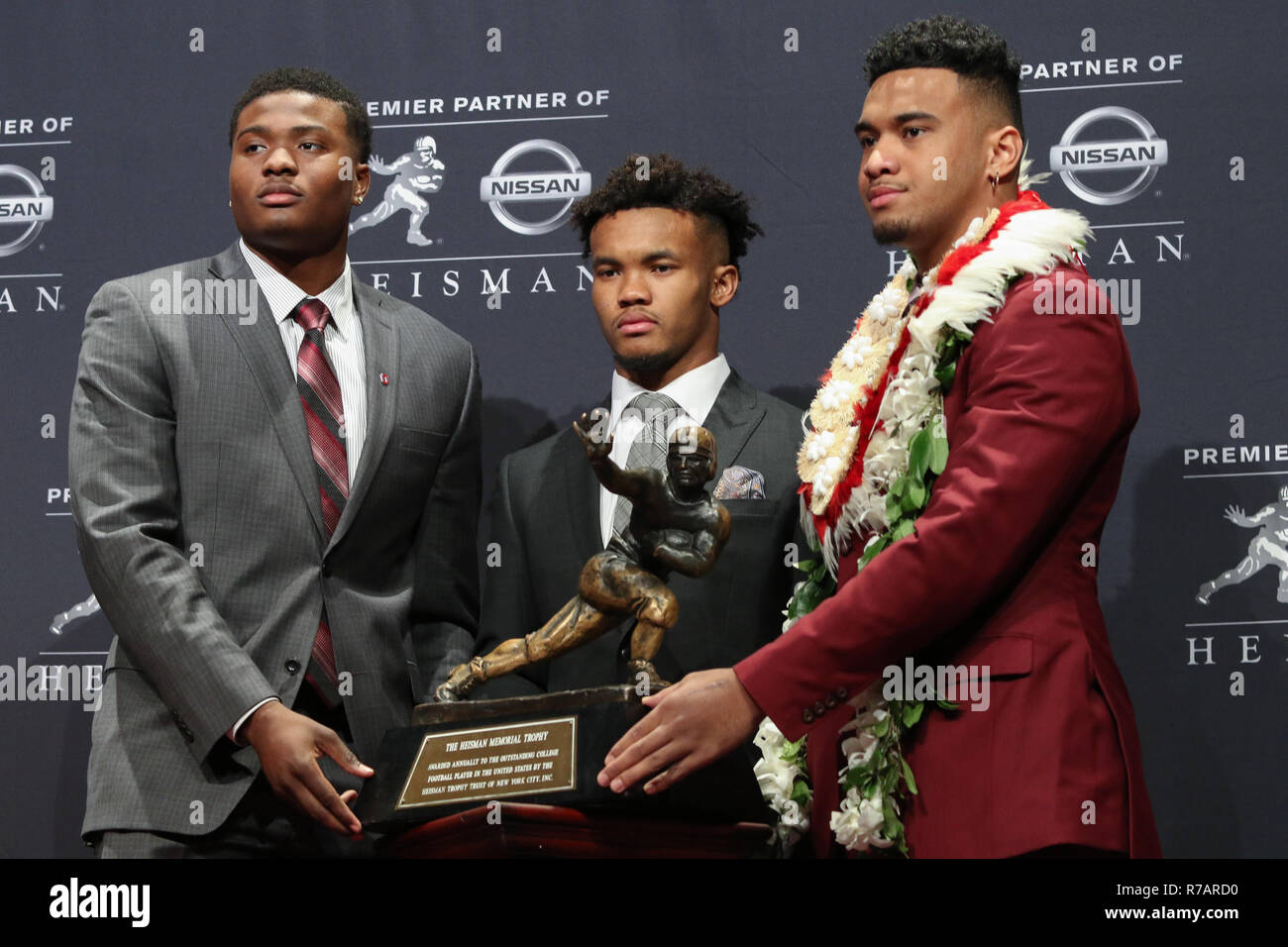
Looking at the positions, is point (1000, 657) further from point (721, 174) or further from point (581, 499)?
point (721, 174)

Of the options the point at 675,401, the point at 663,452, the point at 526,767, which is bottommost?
the point at 526,767

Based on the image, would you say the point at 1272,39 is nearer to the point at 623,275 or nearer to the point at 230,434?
the point at 623,275

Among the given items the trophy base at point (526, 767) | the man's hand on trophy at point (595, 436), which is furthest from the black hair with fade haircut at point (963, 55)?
the trophy base at point (526, 767)

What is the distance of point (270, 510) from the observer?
112 inches

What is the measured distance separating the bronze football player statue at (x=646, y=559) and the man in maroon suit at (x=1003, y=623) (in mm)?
192

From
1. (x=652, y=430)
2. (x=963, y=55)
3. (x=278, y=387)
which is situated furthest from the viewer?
(x=652, y=430)

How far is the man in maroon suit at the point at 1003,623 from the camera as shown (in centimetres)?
229

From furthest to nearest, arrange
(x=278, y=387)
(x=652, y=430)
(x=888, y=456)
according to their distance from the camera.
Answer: (x=652, y=430) → (x=278, y=387) → (x=888, y=456)

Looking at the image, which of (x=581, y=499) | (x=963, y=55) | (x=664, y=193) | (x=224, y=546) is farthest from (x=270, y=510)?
(x=963, y=55)

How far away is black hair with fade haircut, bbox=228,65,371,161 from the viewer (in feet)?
10.2

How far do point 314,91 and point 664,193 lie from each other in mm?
711

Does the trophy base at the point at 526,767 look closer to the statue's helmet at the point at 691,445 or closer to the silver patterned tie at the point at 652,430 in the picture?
the statue's helmet at the point at 691,445

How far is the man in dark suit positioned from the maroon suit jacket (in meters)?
0.53

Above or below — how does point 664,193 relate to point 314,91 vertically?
below
